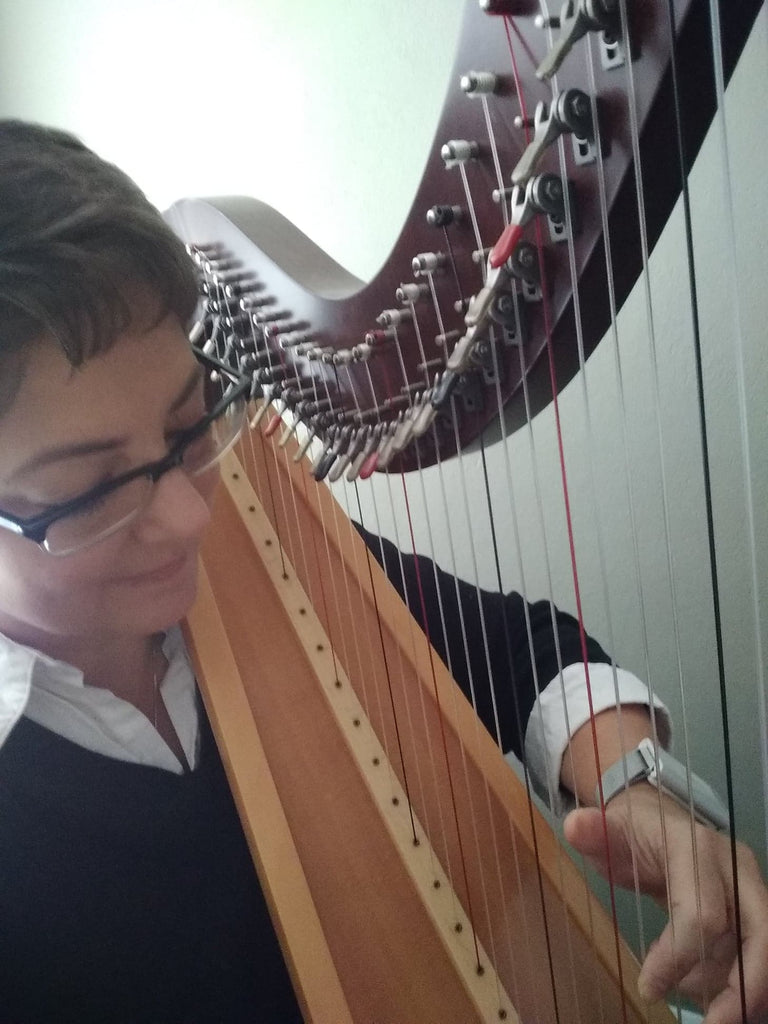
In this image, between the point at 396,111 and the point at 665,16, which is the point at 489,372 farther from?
the point at 396,111

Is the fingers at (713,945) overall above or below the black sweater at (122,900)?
above

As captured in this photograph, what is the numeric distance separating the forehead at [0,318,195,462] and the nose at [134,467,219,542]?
63 millimetres

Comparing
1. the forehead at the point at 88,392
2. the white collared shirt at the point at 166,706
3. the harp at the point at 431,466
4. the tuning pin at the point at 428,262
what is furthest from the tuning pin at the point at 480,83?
the white collared shirt at the point at 166,706

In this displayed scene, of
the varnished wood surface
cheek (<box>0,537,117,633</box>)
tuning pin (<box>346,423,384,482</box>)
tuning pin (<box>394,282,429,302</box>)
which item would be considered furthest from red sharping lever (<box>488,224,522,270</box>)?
the varnished wood surface

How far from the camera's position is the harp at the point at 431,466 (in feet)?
1.28

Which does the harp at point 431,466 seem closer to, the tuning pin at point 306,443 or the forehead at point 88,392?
the tuning pin at point 306,443

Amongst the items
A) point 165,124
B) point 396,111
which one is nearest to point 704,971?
point 396,111

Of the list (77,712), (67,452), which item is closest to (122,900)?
(77,712)

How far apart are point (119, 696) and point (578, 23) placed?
2.33ft

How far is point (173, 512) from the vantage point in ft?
2.16

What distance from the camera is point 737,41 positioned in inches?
13.2

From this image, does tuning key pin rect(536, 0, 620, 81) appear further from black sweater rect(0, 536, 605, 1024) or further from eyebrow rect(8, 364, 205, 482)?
black sweater rect(0, 536, 605, 1024)

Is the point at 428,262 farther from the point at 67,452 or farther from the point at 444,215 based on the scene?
the point at 67,452

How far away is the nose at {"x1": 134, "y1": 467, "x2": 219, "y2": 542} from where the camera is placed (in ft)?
2.15
